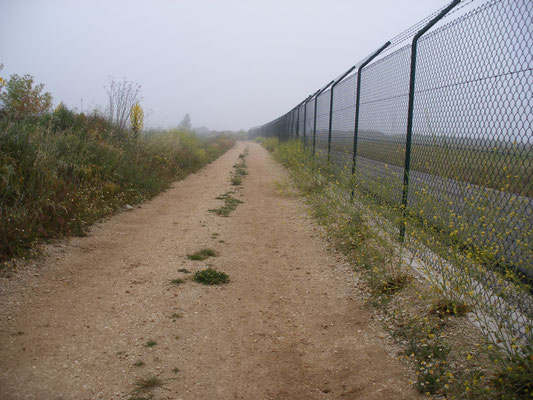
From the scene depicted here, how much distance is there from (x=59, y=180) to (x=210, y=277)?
283 centimetres

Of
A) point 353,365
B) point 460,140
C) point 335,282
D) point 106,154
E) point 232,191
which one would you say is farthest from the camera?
point 232,191

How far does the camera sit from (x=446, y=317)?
308 cm

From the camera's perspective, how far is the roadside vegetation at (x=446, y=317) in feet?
7.50

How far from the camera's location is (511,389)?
2232 millimetres

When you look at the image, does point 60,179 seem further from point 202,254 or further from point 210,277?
point 210,277

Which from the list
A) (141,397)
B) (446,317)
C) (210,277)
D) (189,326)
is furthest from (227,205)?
(141,397)

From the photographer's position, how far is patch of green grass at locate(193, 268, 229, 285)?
4.33m

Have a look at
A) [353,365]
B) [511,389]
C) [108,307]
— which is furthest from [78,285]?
[511,389]

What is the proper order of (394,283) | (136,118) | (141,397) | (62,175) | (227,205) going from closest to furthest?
1. (141,397)
2. (394,283)
3. (62,175)
4. (227,205)
5. (136,118)

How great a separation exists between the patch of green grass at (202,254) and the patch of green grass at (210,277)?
0.53m

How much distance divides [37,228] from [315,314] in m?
3.35

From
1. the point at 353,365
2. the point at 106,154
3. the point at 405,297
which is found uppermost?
the point at 106,154

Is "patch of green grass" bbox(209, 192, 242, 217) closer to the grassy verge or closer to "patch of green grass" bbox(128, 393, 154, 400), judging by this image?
the grassy verge

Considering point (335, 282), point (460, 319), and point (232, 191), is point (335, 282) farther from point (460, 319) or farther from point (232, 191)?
point (232, 191)
